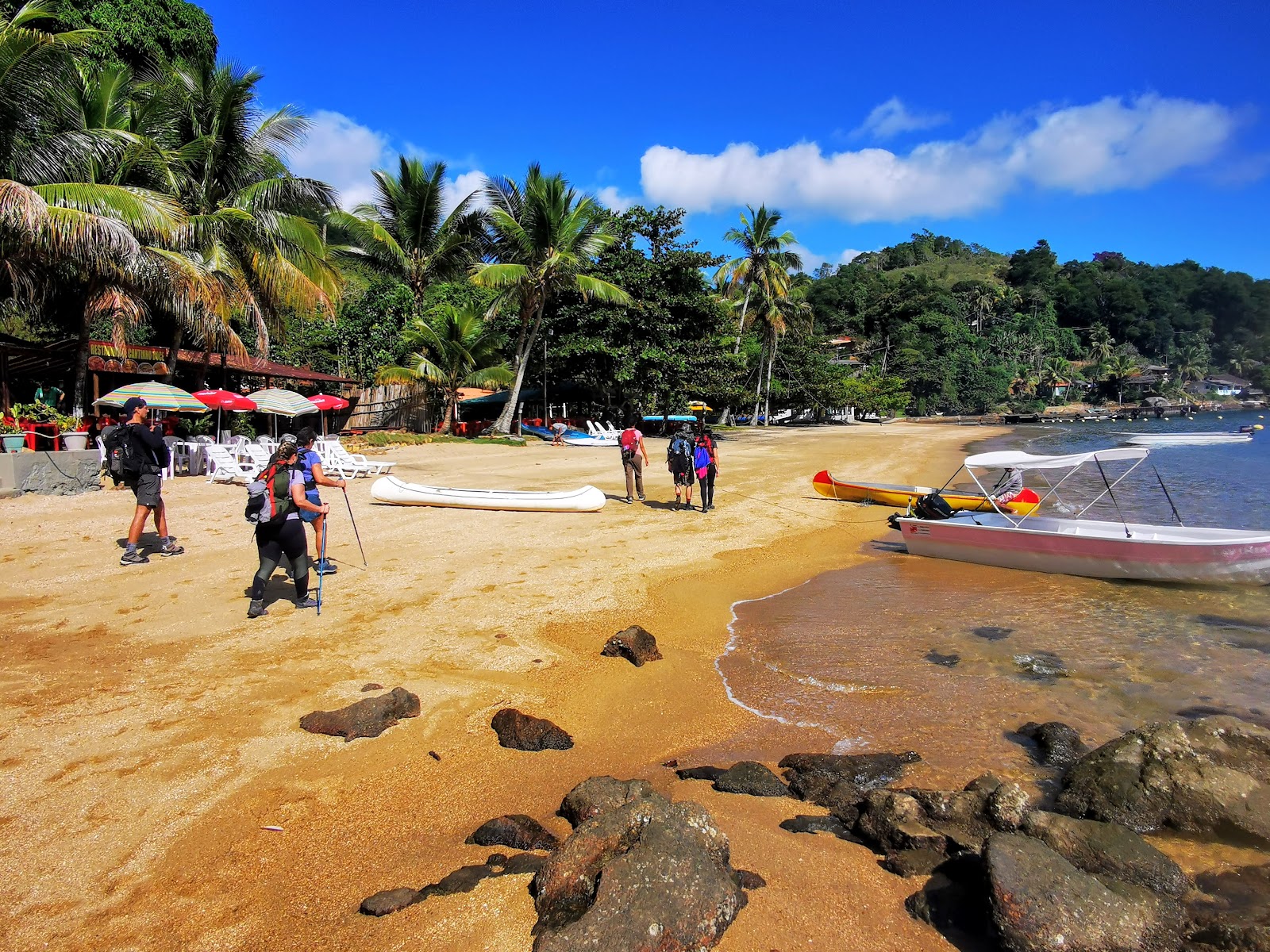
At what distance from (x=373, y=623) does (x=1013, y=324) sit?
102617mm

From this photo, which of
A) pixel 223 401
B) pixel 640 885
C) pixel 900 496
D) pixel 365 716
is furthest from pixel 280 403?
pixel 640 885

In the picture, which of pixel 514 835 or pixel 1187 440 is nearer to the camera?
pixel 514 835

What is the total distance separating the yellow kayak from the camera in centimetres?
1226

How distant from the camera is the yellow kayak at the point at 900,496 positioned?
12.3 m

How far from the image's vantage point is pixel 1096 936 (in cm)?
265

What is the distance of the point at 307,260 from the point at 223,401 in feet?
19.0

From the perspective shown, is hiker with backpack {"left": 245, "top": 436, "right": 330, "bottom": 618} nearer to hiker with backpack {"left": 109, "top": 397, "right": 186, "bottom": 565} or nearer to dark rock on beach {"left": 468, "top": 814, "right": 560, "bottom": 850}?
hiker with backpack {"left": 109, "top": 397, "right": 186, "bottom": 565}

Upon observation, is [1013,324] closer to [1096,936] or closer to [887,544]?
[887,544]

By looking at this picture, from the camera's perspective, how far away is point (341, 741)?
4320mm

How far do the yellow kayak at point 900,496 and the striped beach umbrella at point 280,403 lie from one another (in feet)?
43.0

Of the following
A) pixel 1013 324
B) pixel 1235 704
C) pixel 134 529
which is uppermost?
pixel 1013 324

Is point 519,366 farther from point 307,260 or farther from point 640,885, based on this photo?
point 640,885

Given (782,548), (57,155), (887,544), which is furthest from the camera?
(57,155)

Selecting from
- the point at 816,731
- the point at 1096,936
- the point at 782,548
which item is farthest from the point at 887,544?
the point at 1096,936
